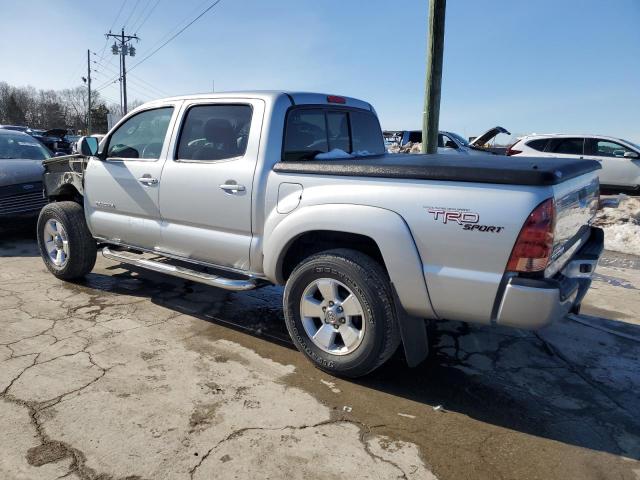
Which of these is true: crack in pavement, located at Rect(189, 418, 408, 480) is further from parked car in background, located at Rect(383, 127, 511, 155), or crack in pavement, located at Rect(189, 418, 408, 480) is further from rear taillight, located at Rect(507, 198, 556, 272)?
parked car in background, located at Rect(383, 127, 511, 155)

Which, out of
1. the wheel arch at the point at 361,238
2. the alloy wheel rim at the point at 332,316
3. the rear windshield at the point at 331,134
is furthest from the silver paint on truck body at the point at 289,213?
the alloy wheel rim at the point at 332,316

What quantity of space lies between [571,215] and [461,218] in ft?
2.63

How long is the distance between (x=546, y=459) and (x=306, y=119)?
110 inches

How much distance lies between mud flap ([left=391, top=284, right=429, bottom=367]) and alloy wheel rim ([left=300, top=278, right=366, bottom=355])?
0.24 m

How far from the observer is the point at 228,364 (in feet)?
11.2

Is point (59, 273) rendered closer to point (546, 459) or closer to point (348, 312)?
point (348, 312)

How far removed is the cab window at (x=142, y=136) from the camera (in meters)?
4.22

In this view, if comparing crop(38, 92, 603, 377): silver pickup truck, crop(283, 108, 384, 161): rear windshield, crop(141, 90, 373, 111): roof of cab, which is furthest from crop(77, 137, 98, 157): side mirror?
crop(283, 108, 384, 161): rear windshield

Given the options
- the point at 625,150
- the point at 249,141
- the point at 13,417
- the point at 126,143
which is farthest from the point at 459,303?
the point at 625,150

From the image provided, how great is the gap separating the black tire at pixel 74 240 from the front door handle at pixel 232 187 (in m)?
2.26

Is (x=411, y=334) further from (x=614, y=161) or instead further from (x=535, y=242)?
(x=614, y=161)

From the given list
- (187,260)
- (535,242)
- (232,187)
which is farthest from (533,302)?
(187,260)

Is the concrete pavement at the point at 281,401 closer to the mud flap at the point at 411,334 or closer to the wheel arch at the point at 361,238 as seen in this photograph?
the mud flap at the point at 411,334

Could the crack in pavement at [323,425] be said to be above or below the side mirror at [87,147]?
below
